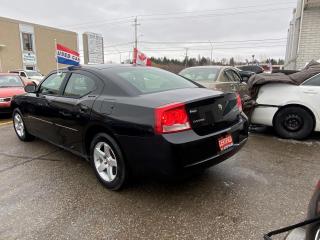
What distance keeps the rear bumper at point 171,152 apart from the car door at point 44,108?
5.69 feet

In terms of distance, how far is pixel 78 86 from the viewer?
3.69 meters

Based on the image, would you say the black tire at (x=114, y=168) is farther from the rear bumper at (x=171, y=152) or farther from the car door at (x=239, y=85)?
A: the car door at (x=239, y=85)

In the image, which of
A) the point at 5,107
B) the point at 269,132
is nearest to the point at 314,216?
the point at 269,132

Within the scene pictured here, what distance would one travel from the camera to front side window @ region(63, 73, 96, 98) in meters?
3.49

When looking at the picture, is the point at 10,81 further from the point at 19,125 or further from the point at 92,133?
the point at 92,133

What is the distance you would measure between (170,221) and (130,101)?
1307 mm

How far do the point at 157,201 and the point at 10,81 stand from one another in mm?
8501

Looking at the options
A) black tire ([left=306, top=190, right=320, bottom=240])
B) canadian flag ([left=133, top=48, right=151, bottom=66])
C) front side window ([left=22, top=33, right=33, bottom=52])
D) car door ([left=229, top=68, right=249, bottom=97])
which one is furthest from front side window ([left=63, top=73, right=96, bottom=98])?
front side window ([left=22, top=33, right=33, bottom=52])

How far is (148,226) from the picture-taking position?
254 cm

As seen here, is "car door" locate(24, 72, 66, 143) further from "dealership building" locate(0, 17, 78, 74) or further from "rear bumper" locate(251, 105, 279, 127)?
"dealership building" locate(0, 17, 78, 74)

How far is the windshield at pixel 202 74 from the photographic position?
642cm

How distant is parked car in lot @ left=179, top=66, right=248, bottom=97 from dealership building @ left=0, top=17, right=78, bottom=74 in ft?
82.2

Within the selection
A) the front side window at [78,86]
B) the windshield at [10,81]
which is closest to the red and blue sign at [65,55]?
the front side window at [78,86]

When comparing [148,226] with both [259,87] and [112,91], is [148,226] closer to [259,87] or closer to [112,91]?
[112,91]
